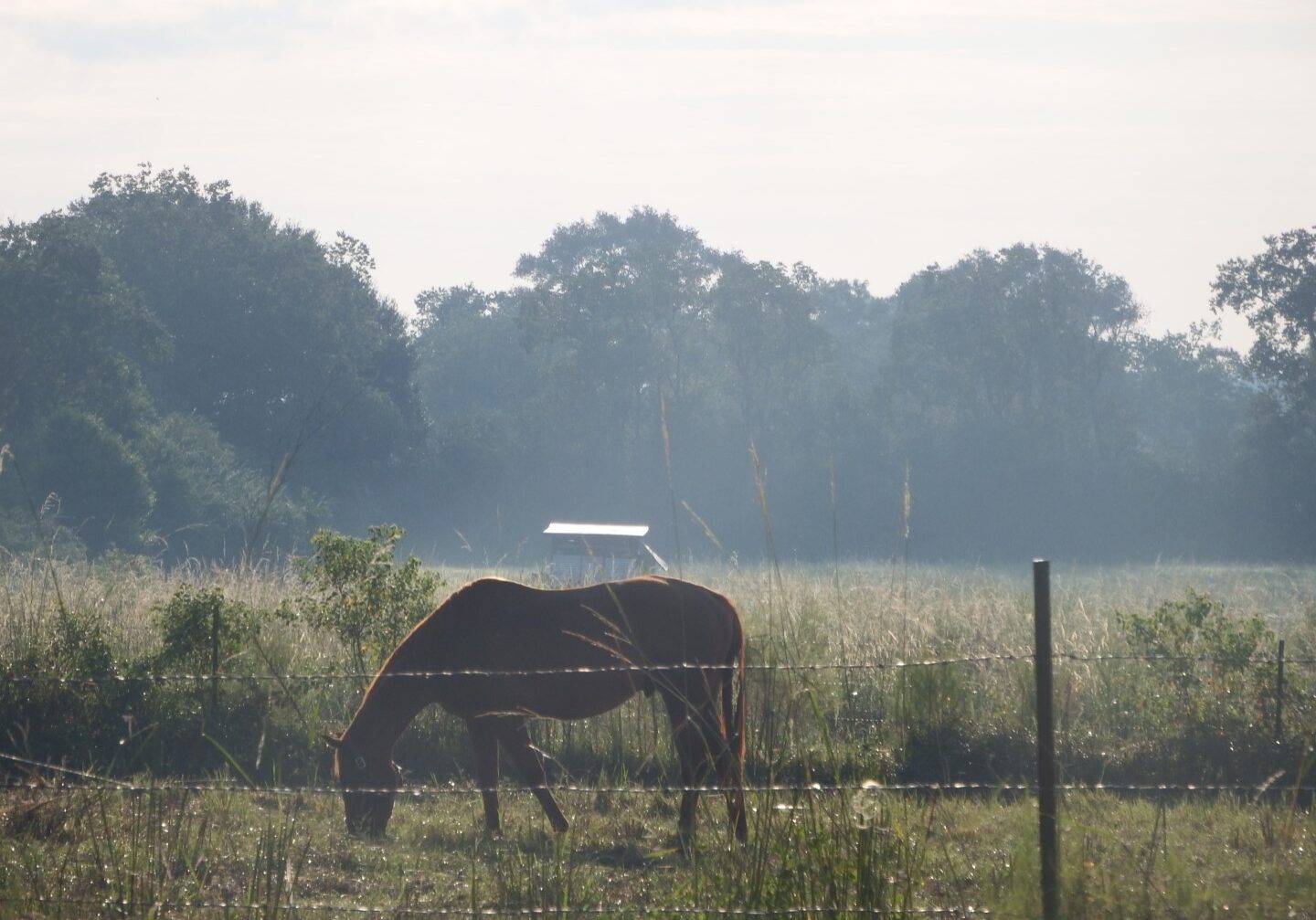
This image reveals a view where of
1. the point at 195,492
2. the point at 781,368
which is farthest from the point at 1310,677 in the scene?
the point at 781,368

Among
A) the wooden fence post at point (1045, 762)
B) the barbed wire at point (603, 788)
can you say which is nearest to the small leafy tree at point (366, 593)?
the barbed wire at point (603, 788)

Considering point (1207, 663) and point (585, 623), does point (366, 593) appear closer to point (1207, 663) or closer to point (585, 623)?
point (585, 623)

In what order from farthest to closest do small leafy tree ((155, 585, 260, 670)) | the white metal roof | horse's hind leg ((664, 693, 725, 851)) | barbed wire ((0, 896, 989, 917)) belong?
the white metal roof < small leafy tree ((155, 585, 260, 670)) < horse's hind leg ((664, 693, 725, 851)) < barbed wire ((0, 896, 989, 917))

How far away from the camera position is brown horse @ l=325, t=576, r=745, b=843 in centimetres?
609

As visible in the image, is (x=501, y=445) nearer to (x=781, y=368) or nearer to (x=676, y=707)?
(x=781, y=368)

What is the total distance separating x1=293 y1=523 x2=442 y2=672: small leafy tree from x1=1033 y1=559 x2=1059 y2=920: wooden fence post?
5364 millimetres

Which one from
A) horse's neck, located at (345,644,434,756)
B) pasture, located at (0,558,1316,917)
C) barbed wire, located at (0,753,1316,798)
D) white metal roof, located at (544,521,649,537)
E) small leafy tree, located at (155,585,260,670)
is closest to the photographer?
barbed wire, located at (0,753,1316,798)

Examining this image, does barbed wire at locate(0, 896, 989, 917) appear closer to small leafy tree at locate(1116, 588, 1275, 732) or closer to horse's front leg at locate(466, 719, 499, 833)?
horse's front leg at locate(466, 719, 499, 833)

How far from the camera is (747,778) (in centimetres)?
648

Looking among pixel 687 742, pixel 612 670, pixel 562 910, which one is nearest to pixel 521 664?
pixel 687 742

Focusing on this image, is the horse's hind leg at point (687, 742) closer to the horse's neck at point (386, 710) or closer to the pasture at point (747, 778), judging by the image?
the pasture at point (747, 778)

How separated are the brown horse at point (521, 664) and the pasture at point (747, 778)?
0.23 m

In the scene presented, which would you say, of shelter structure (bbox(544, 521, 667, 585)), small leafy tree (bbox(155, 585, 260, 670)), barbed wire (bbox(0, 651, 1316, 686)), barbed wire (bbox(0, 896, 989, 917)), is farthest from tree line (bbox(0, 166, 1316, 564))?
barbed wire (bbox(0, 896, 989, 917))

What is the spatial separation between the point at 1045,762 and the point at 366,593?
18.3 feet
